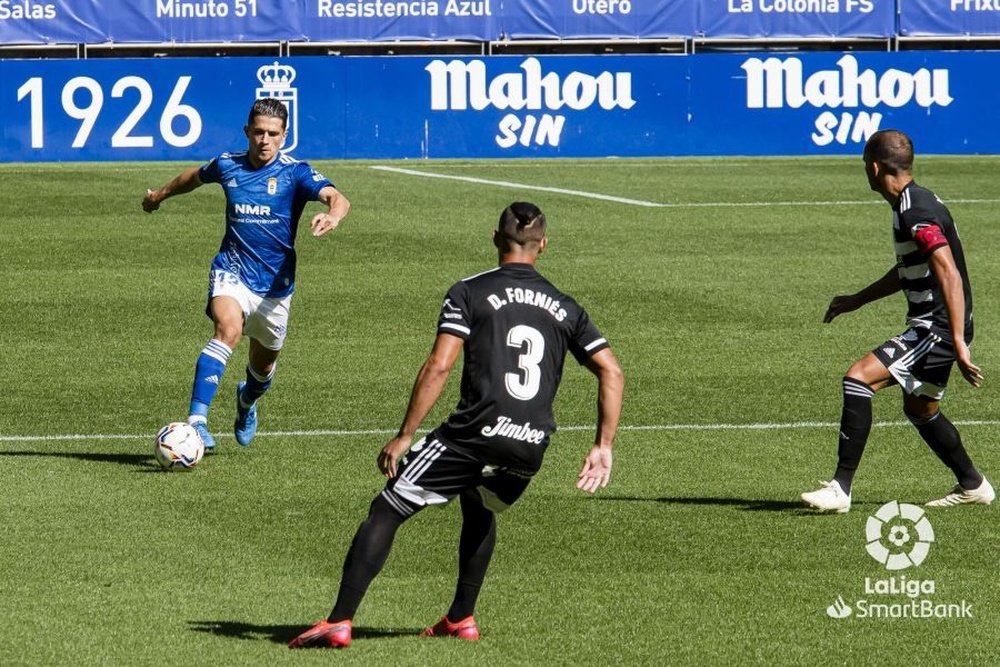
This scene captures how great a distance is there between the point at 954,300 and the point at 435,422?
4.75m

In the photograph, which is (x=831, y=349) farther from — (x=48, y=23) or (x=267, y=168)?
(x=48, y=23)

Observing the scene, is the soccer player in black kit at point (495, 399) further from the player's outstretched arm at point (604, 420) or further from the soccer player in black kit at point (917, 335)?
the soccer player in black kit at point (917, 335)

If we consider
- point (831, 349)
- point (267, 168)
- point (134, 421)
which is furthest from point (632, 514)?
point (831, 349)

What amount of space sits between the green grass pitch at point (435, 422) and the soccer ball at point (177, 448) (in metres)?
0.11

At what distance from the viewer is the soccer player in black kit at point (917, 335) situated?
9273 millimetres

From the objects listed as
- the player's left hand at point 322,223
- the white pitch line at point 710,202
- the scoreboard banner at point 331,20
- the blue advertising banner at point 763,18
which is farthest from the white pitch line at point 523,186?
the player's left hand at point 322,223

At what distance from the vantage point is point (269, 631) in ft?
24.0

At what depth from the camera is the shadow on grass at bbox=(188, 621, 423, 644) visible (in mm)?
7227

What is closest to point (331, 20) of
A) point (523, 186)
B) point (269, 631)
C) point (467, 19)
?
point (467, 19)

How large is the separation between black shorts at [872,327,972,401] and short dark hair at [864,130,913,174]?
927 mm

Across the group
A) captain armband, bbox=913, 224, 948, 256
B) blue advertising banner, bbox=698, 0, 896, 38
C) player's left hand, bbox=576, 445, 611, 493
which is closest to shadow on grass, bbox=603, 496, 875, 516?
captain armband, bbox=913, 224, 948, 256

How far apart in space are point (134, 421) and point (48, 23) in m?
25.9

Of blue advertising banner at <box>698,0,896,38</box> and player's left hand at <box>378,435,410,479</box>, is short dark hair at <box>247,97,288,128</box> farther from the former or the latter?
blue advertising banner at <box>698,0,896,38</box>

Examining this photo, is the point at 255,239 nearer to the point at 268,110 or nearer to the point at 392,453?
the point at 268,110
